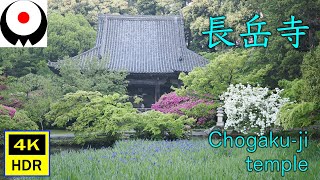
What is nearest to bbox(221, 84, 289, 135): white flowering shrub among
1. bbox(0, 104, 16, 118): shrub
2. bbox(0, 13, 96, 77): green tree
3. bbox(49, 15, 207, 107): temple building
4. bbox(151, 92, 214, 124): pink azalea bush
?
bbox(151, 92, 214, 124): pink azalea bush

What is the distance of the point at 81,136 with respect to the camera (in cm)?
1125

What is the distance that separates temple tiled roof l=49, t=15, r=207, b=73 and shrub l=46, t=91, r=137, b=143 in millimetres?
5439

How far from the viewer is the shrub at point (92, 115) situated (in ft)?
35.1

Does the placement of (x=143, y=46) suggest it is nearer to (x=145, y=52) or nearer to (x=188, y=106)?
(x=145, y=52)

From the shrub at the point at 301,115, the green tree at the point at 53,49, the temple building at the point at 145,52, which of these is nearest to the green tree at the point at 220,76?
the shrub at the point at 301,115

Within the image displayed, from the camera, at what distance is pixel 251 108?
33.9 ft

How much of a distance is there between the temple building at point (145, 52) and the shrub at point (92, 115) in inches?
189

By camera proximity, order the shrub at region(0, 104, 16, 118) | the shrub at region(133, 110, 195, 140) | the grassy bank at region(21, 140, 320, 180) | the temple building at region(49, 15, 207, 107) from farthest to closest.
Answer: the temple building at region(49, 15, 207, 107), the shrub at region(133, 110, 195, 140), the shrub at region(0, 104, 16, 118), the grassy bank at region(21, 140, 320, 180)

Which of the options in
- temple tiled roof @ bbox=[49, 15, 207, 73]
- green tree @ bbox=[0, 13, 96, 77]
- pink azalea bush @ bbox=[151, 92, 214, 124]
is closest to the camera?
pink azalea bush @ bbox=[151, 92, 214, 124]

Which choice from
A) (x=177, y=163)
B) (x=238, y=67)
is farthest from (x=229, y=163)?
(x=238, y=67)

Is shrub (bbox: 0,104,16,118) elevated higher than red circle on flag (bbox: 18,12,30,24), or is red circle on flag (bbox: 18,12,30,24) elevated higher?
red circle on flag (bbox: 18,12,30,24)

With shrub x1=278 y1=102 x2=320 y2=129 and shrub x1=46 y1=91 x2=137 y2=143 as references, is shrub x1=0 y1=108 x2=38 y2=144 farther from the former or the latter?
shrub x1=278 y1=102 x2=320 y2=129

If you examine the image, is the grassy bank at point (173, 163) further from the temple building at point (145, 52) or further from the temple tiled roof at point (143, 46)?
the temple tiled roof at point (143, 46)

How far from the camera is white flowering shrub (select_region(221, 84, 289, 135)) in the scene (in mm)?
10078
